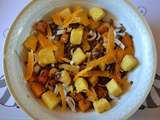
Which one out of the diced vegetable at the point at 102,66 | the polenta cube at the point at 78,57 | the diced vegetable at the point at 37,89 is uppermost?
the polenta cube at the point at 78,57

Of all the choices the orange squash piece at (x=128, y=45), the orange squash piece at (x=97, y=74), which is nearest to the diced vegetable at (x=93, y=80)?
the orange squash piece at (x=97, y=74)

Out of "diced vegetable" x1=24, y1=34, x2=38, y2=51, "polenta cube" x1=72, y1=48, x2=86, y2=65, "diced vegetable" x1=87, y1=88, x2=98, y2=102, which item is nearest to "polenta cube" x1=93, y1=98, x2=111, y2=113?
"diced vegetable" x1=87, y1=88, x2=98, y2=102

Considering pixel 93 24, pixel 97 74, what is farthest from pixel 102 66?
pixel 93 24

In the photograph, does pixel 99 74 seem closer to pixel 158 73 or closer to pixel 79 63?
pixel 79 63

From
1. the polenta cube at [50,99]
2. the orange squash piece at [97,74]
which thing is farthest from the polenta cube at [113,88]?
the polenta cube at [50,99]

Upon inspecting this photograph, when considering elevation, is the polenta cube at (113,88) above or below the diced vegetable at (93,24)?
below

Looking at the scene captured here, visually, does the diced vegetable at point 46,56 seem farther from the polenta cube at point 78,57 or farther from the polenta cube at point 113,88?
the polenta cube at point 113,88

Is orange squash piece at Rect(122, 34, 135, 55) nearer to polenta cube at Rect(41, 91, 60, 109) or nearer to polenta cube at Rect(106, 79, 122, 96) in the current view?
polenta cube at Rect(106, 79, 122, 96)

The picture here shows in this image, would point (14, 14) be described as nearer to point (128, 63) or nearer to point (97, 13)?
point (97, 13)
